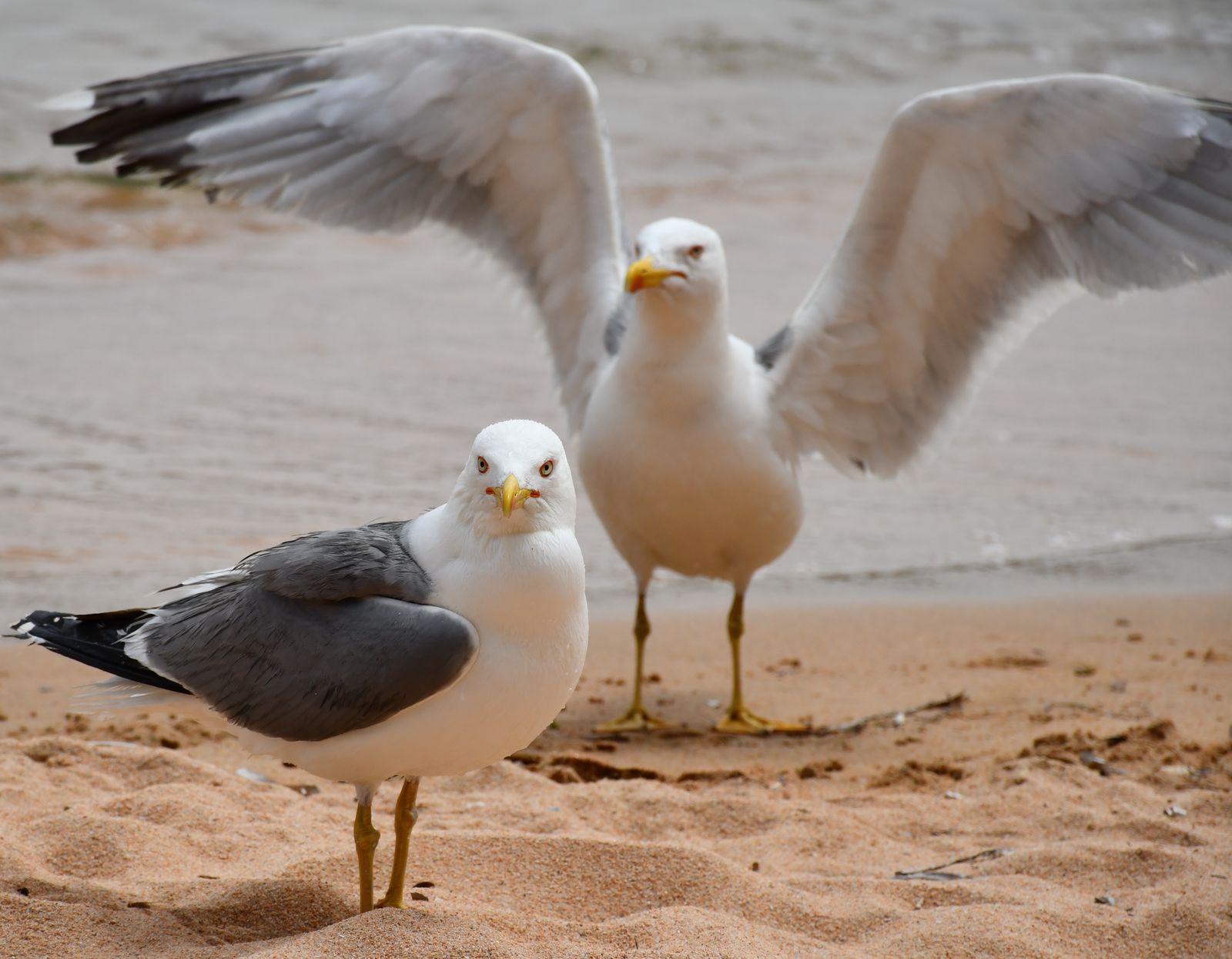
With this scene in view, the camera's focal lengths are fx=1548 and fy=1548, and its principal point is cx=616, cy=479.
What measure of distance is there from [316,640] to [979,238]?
3123mm

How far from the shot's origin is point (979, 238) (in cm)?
540

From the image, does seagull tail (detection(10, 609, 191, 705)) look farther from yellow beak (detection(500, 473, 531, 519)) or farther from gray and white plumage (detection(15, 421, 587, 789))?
yellow beak (detection(500, 473, 531, 519))

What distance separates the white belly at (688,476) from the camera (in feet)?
17.3

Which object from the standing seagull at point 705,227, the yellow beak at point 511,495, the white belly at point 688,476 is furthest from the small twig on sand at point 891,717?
the yellow beak at point 511,495

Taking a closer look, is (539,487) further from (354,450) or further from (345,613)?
(354,450)

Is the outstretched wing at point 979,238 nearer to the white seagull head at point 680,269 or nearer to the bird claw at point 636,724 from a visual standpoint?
the white seagull head at point 680,269

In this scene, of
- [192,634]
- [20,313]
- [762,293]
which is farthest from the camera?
[762,293]

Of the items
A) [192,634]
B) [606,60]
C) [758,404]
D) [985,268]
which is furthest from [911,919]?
[606,60]

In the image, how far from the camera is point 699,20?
1861 cm

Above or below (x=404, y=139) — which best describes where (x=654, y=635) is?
below

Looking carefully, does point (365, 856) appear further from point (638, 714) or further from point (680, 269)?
point (680, 269)

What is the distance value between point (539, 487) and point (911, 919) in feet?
4.26

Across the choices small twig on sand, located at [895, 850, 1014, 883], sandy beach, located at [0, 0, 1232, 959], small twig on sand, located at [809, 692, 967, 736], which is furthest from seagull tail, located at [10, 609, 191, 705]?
small twig on sand, located at [809, 692, 967, 736]

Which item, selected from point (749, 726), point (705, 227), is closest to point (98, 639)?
point (749, 726)
